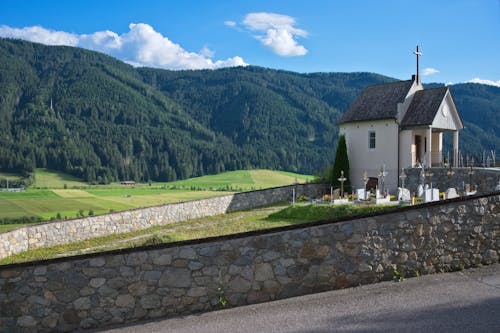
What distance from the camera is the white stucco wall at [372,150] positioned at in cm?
3344

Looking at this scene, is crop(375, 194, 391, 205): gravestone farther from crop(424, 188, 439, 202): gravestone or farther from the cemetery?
crop(424, 188, 439, 202): gravestone

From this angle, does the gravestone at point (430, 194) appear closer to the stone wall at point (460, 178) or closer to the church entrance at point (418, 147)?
the stone wall at point (460, 178)

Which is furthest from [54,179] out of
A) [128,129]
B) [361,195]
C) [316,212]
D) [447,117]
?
[447,117]

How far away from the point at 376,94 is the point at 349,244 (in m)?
30.8

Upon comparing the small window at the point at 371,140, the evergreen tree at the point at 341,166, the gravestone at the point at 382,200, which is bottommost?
the gravestone at the point at 382,200

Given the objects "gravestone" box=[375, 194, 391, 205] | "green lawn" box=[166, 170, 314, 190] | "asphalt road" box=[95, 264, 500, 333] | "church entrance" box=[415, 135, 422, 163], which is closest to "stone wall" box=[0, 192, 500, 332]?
"asphalt road" box=[95, 264, 500, 333]

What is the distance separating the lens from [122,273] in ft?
24.3

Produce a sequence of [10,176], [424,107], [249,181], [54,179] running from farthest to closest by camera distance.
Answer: [54,179] → [249,181] → [10,176] → [424,107]

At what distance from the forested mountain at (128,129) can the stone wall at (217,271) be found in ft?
317

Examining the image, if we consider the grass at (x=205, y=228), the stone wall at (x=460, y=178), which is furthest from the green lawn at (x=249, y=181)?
the grass at (x=205, y=228)

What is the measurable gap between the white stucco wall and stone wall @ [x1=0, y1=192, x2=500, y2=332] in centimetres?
Answer: 2613

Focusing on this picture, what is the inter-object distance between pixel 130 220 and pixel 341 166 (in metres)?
17.9

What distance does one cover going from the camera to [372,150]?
114 ft

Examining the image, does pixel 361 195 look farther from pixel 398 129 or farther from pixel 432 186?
pixel 398 129
